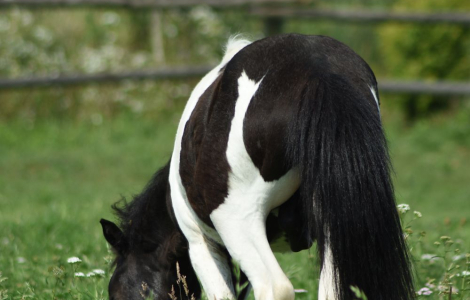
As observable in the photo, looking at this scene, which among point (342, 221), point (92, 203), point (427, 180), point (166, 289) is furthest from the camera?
point (427, 180)

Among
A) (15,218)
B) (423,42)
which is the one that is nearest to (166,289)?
(15,218)

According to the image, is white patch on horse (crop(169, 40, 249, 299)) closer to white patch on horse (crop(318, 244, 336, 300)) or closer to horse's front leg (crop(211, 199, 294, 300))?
horse's front leg (crop(211, 199, 294, 300))

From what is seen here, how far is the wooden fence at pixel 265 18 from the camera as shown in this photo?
9141 millimetres

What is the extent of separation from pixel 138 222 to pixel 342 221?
4.50 ft

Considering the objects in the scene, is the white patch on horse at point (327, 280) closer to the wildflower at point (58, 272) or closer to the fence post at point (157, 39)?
the wildflower at point (58, 272)

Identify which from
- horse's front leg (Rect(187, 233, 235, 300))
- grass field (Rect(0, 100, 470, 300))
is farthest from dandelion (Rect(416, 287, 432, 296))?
horse's front leg (Rect(187, 233, 235, 300))

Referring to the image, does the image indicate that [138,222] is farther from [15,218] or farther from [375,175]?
[15,218]

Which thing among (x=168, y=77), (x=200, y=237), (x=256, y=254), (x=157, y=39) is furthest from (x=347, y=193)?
(x=157, y=39)

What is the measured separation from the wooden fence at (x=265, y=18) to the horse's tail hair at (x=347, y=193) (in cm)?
697

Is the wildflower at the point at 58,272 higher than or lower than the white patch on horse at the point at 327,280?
lower

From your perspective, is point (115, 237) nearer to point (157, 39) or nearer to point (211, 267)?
point (211, 267)

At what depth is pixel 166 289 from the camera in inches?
132

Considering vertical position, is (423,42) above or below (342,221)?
above

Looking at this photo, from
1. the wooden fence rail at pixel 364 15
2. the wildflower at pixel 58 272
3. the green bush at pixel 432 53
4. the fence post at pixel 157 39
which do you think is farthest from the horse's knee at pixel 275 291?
the fence post at pixel 157 39
